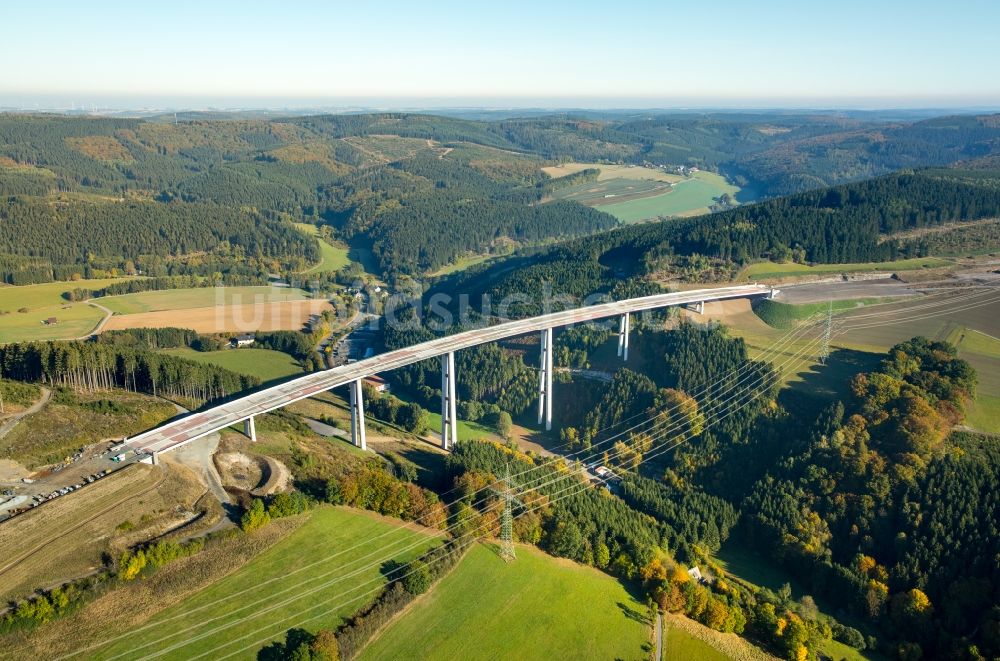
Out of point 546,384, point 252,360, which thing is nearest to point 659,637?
point 546,384

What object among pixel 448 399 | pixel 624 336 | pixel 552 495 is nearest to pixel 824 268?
pixel 624 336

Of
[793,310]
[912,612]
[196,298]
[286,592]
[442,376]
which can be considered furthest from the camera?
[196,298]

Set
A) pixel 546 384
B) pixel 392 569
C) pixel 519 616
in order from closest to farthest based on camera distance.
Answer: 1. pixel 519 616
2. pixel 392 569
3. pixel 546 384

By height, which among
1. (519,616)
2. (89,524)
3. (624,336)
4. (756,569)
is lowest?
(756,569)

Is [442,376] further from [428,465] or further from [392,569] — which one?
[392,569]

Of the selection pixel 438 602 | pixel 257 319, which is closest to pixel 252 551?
pixel 438 602

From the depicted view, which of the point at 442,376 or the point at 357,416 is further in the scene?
the point at 442,376

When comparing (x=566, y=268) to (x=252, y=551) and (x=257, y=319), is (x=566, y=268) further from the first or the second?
(x=252, y=551)

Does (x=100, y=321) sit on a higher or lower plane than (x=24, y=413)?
lower
